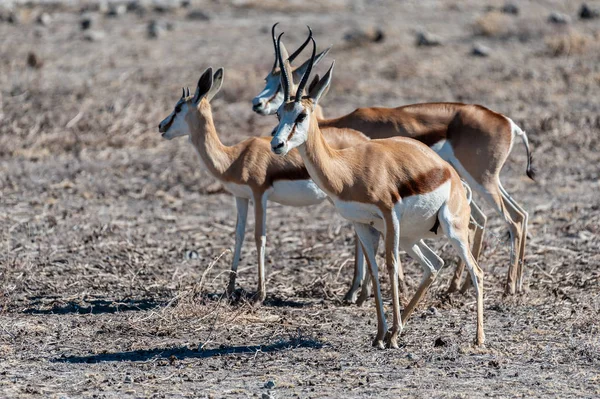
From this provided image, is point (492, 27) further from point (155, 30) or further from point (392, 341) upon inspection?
point (392, 341)

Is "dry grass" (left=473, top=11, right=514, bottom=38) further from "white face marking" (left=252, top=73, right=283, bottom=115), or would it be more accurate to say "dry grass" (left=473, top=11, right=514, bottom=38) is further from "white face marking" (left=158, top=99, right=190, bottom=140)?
"white face marking" (left=158, top=99, right=190, bottom=140)

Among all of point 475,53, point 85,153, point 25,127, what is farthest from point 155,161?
point 475,53

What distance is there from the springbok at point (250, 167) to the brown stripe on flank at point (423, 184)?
1.50 metres

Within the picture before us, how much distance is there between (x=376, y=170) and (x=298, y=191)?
5.18ft

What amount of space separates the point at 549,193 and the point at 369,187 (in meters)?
6.06

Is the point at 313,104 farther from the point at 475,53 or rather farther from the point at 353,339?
the point at 475,53

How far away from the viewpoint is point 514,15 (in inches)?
1136

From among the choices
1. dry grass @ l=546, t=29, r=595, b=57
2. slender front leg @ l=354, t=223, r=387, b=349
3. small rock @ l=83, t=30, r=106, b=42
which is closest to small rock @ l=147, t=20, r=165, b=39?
small rock @ l=83, t=30, r=106, b=42

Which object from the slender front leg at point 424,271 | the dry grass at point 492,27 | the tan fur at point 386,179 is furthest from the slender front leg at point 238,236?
the dry grass at point 492,27

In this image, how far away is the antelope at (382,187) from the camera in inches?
284

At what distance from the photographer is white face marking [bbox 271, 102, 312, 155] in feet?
22.8

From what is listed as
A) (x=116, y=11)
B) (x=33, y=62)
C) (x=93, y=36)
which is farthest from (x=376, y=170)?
(x=116, y=11)

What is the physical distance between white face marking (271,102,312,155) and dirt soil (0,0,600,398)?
147 centimetres

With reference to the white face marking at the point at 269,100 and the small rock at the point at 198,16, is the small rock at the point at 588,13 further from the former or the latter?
the white face marking at the point at 269,100
